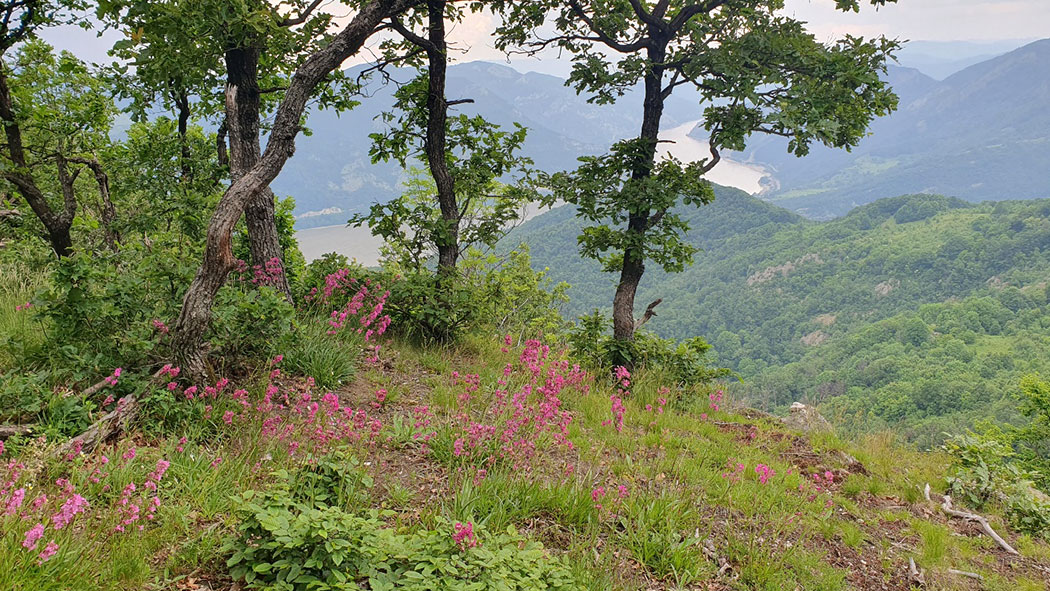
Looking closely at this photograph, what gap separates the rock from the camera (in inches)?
336

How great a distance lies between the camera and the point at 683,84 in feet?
27.0

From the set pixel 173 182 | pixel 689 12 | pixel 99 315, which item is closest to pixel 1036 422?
pixel 689 12

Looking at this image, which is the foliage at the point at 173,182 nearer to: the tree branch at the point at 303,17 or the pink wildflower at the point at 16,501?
the tree branch at the point at 303,17

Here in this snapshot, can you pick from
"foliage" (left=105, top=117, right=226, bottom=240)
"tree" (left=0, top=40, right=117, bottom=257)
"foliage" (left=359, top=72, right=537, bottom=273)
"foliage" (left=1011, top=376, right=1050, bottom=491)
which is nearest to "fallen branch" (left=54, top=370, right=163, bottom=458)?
"foliage" (left=105, top=117, right=226, bottom=240)

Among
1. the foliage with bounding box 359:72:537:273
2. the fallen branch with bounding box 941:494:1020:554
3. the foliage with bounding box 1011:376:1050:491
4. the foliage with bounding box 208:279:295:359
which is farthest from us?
the foliage with bounding box 1011:376:1050:491

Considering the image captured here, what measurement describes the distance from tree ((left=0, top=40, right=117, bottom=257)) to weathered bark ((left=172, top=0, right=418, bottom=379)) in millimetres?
4019

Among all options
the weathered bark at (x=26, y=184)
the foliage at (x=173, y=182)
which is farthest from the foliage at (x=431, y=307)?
the weathered bark at (x=26, y=184)

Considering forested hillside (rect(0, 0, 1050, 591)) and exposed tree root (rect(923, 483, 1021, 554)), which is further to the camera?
exposed tree root (rect(923, 483, 1021, 554))

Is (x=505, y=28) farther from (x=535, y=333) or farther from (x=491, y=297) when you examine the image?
(x=535, y=333)

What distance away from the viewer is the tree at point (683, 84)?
7.24 metres

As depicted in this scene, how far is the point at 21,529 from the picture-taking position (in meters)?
2.23

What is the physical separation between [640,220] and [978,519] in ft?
19.7

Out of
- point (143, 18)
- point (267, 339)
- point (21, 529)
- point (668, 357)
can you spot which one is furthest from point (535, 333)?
point (21, 529)

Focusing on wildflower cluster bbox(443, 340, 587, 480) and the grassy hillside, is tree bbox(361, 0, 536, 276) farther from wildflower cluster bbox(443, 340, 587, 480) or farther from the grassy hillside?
wildflower cluster bbox(443, 340, 587, 480)
